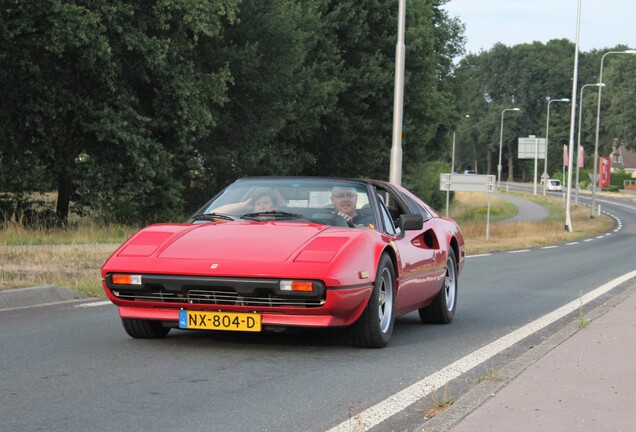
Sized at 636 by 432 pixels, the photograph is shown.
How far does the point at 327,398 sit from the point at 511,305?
277 inches

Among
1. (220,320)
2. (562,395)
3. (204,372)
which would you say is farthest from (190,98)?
(562,395)

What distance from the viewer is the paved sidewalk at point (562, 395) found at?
5.39 meters

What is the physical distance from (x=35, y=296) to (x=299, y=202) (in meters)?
3.83

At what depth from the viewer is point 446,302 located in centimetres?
1077

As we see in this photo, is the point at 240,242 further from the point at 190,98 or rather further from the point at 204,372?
the point at 190,98

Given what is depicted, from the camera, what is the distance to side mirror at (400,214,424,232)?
9156mm

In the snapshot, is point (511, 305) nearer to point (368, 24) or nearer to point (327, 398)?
point (327, 398)

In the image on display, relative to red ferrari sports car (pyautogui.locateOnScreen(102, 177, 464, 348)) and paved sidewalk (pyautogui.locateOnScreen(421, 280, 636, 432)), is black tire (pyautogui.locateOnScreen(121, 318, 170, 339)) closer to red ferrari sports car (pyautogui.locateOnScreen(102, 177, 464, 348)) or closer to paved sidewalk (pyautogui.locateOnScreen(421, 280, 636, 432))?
red ferrari sports car (pyautogui.locateOnScreen(102, 177, 464, 348))

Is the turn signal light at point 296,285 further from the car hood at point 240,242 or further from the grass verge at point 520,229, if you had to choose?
the grass verge at point 520,229

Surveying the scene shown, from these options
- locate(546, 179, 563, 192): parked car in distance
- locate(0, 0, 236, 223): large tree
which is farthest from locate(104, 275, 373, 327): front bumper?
locate(546, 179, 563, 192): parked car in distance

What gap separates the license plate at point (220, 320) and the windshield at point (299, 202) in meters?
1.26

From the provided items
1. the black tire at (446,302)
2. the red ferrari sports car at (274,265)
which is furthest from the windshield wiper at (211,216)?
the black tire at (446,302)

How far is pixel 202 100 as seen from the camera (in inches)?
1260

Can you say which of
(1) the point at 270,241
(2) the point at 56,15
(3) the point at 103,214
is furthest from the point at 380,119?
(1) the point at 270,241
